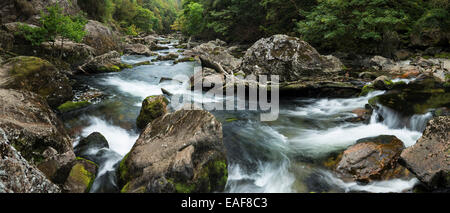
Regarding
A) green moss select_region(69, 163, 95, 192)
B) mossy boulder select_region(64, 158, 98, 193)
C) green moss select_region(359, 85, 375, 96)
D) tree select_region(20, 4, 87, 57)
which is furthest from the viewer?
tree select_region(20, 4, 87, 57)

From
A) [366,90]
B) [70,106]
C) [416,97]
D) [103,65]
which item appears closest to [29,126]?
[70,106]

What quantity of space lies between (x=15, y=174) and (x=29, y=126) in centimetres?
188

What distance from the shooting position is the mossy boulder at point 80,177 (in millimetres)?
3434

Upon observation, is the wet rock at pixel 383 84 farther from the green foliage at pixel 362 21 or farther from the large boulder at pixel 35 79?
the large boulder at pixel 35 79

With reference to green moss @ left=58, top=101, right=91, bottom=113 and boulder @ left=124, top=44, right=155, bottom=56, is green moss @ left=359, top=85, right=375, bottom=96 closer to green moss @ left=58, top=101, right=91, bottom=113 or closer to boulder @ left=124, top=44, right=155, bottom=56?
green moss @ left=58, top=101, right=91, bottom=113

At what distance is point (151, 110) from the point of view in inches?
233

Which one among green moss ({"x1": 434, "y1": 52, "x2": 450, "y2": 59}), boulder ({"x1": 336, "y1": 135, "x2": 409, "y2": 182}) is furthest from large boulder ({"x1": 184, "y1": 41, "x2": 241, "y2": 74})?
green moss ({"x1": 434, "y1": 52, "x2": 450, "y2": 59})

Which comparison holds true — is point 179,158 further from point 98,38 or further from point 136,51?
point 136,51

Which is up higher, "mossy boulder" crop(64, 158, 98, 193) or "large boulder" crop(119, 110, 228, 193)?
"large boulder" crop(119, 110, 228, 193)

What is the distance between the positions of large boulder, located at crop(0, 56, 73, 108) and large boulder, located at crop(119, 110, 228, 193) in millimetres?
3990

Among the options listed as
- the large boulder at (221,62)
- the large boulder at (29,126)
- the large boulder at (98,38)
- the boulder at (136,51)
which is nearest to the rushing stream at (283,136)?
the large boulder at (29,126)

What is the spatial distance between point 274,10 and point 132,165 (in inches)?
706

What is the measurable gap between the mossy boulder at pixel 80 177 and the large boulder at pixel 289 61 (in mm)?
7123

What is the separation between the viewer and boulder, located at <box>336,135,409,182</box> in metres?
3.71
